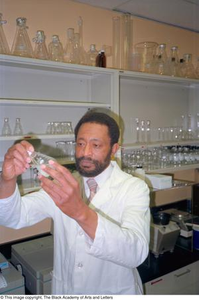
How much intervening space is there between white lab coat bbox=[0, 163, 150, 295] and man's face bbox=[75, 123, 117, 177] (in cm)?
12

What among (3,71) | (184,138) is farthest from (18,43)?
(184,138)

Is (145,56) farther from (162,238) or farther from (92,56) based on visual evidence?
(162,238)

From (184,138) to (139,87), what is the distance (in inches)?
23.7

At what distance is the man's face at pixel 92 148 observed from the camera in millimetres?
1059

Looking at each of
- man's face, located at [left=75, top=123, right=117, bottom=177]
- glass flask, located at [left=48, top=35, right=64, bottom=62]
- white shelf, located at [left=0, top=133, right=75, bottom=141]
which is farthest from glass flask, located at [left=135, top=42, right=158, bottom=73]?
man's face, located at [left=75, top=123, right=117, bottom=177]

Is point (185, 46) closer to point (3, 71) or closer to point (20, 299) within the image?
point (3, 71)

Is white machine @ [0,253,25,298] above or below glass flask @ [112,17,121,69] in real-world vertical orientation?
below

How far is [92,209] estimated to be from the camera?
3.05 ft

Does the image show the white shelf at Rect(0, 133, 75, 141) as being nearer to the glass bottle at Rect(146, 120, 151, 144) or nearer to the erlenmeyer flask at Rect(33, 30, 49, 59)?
the erlenmeyer flask at Rect(33, 30, 49, 59)

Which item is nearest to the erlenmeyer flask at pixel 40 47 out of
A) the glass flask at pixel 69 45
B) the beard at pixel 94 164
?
the glass flask at pixel 69 45

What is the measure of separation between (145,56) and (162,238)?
139 cm

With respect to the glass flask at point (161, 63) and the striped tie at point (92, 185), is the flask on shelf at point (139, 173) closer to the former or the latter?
the striped tie at point (92, 185)

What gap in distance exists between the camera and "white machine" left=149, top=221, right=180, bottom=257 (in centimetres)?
175

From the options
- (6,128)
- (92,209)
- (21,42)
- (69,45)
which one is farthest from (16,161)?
(69,45)
